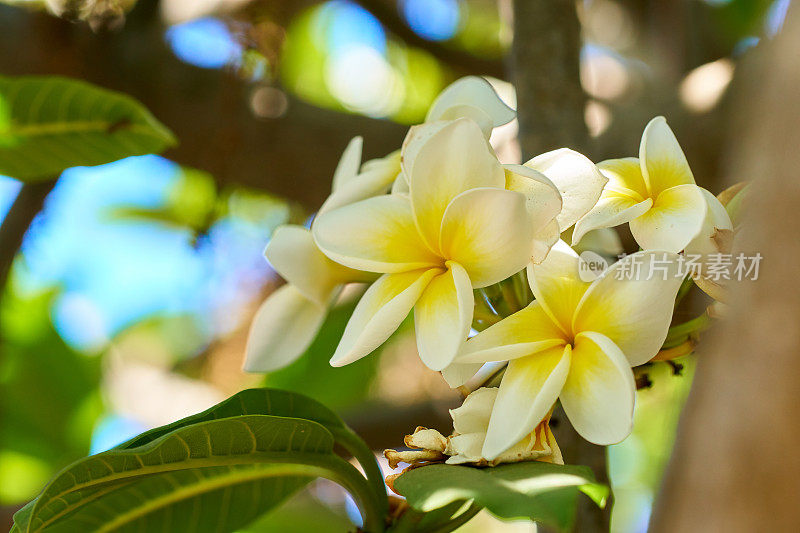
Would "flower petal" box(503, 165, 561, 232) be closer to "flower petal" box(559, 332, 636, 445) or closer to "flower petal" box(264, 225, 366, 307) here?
"flower petal" box(559, 332, 636, 445)

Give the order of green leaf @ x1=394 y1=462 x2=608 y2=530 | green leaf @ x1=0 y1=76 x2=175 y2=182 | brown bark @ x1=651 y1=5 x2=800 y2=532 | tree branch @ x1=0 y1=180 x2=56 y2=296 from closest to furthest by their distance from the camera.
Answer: brown bark @ x1=651 y1=5 x2=800 y2=532 → green leaf @ x1=394 y1=462 x2=608 y2=530 → green leaf @ x1=0 y1=76 x2=175 y2=182 → tree branch @ x1=0 y1=180 x2=56 y2=296

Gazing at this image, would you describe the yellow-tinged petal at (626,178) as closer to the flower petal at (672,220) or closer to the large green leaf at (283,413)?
the flower petal at (672,220)

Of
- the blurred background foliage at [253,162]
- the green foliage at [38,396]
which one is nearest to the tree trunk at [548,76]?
the blurred background foliage at [253,162]

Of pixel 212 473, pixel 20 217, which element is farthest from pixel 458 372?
pixel 20 217

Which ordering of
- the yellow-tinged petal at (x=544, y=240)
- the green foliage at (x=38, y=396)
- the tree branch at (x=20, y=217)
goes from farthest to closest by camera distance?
the green foliage at (x=38, y=396)
the tree branch at (x=20, y=217)
the yellow-tinged petal at (x=544, y=240)

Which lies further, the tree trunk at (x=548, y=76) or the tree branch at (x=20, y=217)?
the tree branch at (x=20, y=217)

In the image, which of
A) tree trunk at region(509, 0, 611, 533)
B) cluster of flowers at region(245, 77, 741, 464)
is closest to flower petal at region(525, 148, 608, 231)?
cluster of flowers at region(245, 77, 741, 464)
